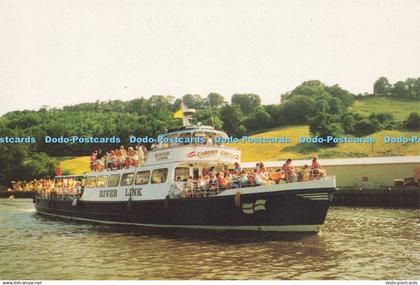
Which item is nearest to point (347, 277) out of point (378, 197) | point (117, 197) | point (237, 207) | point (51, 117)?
point (237, 207)

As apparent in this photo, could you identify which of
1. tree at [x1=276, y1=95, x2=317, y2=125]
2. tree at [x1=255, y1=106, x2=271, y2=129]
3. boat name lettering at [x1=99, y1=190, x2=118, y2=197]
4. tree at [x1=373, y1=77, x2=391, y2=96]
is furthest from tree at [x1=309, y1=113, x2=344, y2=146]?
boat name lettering at [x1=99, y1=190, x2=118, y2=197]

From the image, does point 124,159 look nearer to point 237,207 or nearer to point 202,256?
point 237,207

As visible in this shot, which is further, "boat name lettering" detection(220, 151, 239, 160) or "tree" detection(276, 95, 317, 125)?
"tree" detection(276, 95, 317, 125)

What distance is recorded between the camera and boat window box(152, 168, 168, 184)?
62.8 feet

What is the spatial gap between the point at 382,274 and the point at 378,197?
77.6 feet

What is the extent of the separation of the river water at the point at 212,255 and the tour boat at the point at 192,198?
634 millimetres

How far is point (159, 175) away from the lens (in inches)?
→ 768

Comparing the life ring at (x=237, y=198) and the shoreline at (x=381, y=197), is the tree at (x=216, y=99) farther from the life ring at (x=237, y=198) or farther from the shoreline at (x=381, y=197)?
the life ring at (x=237, y=198)

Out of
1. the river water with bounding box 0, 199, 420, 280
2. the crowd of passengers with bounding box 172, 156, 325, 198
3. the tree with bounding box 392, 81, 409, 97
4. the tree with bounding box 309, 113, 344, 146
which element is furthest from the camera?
the tree with bounding box 392, 81, 409, 97

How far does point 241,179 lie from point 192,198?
2329 mm

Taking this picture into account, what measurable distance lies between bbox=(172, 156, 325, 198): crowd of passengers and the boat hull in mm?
501

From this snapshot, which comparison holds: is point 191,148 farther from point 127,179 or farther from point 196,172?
point 127,179

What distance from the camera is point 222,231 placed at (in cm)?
1675

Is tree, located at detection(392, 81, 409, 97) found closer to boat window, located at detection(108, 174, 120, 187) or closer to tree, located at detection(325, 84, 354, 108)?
tree, located at detection(325, 84, 354, 108)
